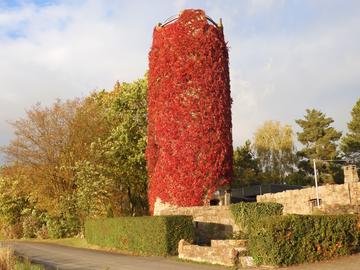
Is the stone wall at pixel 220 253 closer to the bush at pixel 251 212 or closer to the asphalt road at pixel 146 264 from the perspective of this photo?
the asphalt road at pixel 146 264

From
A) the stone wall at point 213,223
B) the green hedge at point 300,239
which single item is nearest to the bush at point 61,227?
the stone wall at point 213,223

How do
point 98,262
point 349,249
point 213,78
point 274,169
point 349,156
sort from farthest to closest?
point 274,169 < point 349,156 < point 213,78 < point 98,262 < point 349,249

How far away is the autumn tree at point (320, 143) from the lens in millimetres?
48219

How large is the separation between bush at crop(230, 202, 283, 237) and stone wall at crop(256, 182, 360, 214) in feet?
19.7

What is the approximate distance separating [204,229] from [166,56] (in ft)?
37.7

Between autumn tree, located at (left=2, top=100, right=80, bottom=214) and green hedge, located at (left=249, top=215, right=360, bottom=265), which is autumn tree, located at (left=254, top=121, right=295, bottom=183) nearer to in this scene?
autumn tree, located at (left=2, top=100, right=80, bottom=214)

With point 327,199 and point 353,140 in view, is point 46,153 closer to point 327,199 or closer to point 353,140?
point 327,199

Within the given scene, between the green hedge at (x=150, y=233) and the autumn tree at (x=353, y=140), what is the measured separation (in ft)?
107

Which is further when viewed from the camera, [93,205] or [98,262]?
[93,205]

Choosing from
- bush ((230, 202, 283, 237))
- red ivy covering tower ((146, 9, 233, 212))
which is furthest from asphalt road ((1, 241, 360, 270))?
red ivy covering tower ((146, 9, 233, 212))

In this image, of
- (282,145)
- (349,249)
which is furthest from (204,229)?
(282,145)

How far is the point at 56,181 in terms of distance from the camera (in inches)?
1405

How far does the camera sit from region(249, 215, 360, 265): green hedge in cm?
1405

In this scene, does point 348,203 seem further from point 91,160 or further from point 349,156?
point 349,156
